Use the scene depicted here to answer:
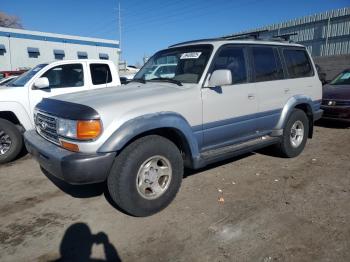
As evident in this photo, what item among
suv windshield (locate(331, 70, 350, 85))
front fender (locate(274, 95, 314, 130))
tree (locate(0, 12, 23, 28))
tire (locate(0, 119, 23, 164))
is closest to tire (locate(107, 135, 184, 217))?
front fender (locate(274, 95, 314, 130))

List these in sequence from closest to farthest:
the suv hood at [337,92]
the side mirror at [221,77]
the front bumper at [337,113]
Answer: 1. the side mirror at [221,77]
2. the front bumper at [337,113]
3. the suv hood at [337,92]

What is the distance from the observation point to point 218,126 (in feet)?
13.8

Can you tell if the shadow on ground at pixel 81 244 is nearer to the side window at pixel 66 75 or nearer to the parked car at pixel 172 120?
the parked car at pixel 172 120

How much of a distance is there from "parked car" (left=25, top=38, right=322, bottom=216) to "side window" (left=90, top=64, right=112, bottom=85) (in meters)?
2.29

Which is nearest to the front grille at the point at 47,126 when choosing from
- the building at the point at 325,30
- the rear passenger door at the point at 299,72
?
the rear passenger door at the point at 299,72

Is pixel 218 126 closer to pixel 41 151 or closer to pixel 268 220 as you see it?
pixel 268 220

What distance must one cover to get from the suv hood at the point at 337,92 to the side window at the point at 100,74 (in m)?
5.46

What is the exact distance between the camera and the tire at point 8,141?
5656 millimetres

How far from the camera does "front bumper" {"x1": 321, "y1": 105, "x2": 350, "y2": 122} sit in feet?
25.3

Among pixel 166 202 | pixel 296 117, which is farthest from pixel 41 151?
pixel 296 117

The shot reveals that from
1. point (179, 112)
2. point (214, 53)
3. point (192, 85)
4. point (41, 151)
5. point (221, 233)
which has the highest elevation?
point (214, 53)

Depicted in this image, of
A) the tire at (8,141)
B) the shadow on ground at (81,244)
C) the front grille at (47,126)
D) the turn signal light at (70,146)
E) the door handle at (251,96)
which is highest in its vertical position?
the door handle at (251,96)

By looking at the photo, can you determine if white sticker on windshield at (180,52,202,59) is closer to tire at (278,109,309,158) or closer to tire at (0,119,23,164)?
tire at (278,109,309,158)

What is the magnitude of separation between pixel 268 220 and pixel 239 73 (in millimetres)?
2071
